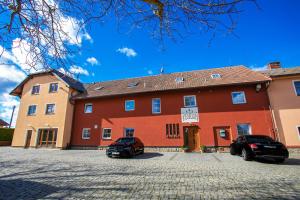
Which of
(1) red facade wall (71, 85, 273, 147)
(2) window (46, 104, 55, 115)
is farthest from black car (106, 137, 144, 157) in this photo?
(2) window (46, 104, 55, 115)

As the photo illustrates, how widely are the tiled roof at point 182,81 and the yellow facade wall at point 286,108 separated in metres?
1.47

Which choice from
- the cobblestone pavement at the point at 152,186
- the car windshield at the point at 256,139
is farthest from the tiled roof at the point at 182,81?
the cobblestone pavement at the point at 152,186

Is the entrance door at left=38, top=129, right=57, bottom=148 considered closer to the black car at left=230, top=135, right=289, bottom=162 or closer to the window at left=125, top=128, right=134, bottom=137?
the window at left=125, top=128, right=134, bottom=137

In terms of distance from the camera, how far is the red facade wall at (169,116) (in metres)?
14.9

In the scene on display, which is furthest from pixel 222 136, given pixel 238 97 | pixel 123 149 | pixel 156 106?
pixel 123 149

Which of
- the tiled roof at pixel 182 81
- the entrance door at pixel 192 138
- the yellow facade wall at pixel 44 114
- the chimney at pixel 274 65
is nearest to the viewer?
the entrance door at pixel 192 138

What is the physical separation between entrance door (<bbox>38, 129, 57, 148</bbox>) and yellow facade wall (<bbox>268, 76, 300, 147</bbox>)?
22.6 m

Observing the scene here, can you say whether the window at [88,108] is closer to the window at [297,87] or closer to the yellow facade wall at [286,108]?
the yellow facade wall at [286,108]

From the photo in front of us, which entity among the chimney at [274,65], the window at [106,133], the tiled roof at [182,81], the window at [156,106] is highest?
the chimney at [274,65]

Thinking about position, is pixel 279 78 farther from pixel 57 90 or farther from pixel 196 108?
pixel 57 90

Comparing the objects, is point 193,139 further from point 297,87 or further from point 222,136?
point 297,87

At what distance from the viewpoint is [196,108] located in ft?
53.5

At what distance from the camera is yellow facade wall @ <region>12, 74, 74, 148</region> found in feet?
63.2

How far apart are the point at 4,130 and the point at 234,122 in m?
30.7
